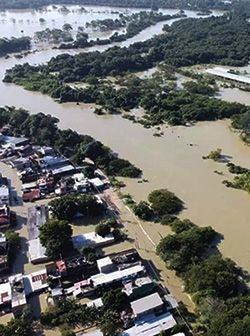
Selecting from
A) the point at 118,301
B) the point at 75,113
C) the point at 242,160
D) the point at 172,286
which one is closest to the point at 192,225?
the point at 172,286

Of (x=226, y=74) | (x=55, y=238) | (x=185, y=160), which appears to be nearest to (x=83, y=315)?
(x=55, y=238)

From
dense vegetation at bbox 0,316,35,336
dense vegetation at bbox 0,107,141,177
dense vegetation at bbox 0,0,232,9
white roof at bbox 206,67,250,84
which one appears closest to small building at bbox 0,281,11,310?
dense vegetation at bbox 0,316,35,336

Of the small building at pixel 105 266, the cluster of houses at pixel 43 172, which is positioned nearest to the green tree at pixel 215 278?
the small building at pixel 105 266

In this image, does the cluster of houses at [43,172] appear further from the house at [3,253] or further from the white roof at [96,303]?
the white roof at [96,303]

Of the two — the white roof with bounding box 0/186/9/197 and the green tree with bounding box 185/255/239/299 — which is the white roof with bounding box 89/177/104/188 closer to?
the white roof with bounding box 0/186/9/197

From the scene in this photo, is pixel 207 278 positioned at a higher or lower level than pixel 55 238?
higher

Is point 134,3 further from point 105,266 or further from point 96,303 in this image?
point 96,303

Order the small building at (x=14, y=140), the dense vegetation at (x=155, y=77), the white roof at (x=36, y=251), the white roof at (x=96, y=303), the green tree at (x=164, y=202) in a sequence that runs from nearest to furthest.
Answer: the white roof at (x=96, y=303), the white roof at (x=36, y=251), the green tree at (x=164, y=202), the small building at (x=14, y=140), the dense vegetation at (x=155, y=77)
